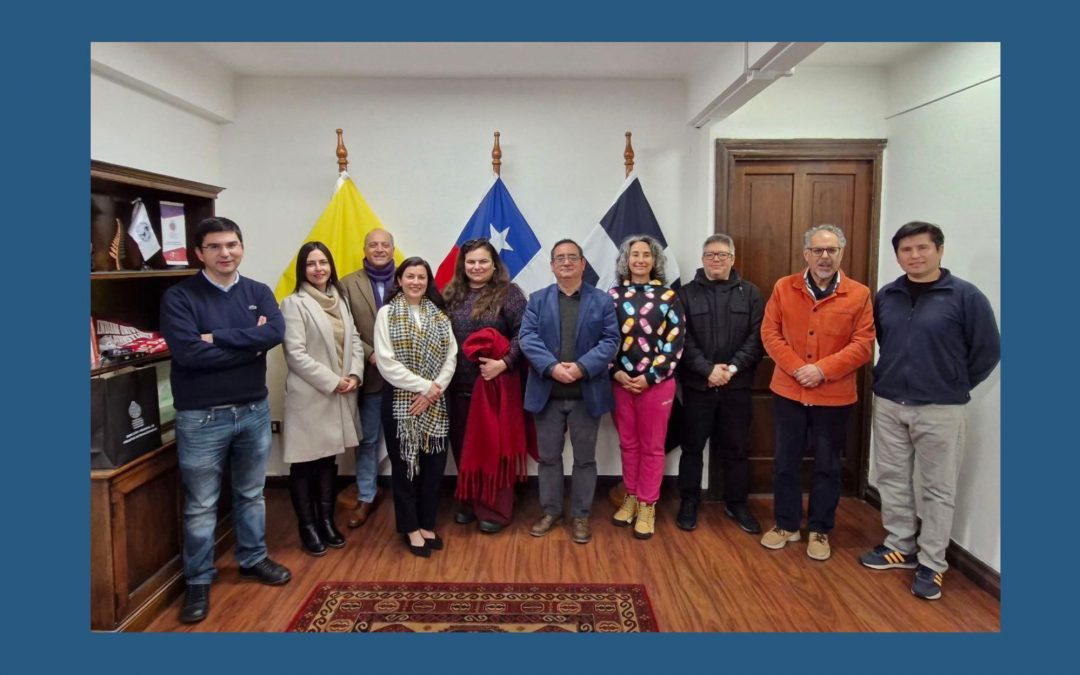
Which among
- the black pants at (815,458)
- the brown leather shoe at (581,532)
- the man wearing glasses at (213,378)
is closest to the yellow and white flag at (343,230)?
the man wearing glasses at (213,378)

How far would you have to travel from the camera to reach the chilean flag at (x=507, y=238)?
137 inches

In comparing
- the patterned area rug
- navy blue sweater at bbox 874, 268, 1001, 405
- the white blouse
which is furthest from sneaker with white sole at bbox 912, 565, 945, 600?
the white blouse

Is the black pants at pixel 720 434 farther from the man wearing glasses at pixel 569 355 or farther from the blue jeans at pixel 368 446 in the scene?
the blue jeans at pixel 368 446

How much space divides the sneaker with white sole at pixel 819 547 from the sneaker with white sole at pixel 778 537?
0.10 m

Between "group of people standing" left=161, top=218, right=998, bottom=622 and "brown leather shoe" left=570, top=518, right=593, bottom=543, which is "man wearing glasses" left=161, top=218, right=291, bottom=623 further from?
"brown leather shoe" left=570, top=518, right=593, bottom=543

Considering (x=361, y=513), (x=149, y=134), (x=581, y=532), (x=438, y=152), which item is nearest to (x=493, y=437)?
(x=581, y=532)

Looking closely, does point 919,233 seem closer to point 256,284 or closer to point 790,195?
point 790,195

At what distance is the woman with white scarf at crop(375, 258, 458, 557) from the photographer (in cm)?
269

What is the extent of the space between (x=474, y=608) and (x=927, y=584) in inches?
72.9

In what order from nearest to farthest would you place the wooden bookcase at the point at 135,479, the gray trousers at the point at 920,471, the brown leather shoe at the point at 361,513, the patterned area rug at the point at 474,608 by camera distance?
the wooden bookcase at the point at 135,479, the patterned area rug at the point at 474,608, the gray trousers at the point at 920,471, the brown leather shoe at the point at 361,513

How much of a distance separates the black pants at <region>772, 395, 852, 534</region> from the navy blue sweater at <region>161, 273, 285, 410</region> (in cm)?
231

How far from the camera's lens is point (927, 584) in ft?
8.24

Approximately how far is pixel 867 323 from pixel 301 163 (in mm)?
3109

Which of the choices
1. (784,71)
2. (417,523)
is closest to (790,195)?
(784,71)
